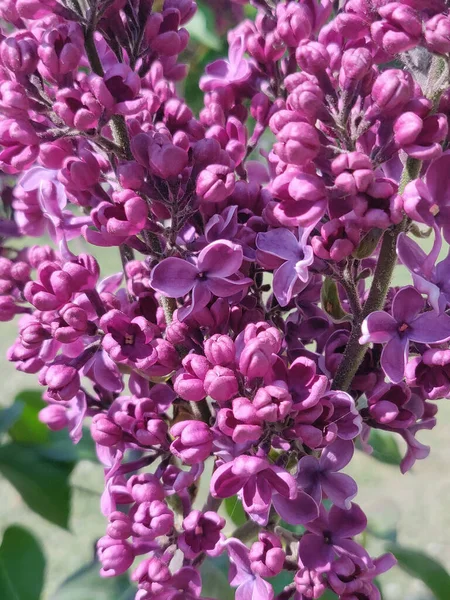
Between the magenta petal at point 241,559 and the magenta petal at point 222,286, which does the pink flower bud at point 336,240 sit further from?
the magenta petal at point 241,559

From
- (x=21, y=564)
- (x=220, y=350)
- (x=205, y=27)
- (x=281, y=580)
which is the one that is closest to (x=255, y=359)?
(x=220, y=350)

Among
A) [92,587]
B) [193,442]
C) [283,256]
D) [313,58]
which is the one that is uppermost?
[313,58]

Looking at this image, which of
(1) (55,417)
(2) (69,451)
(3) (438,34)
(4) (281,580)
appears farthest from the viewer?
(2) (69,451)

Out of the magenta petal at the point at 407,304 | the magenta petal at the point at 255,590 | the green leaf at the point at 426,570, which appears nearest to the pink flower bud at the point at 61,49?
the magenta petal at the point at 407,304

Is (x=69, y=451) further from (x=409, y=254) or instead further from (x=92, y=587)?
(x=409, y=254)

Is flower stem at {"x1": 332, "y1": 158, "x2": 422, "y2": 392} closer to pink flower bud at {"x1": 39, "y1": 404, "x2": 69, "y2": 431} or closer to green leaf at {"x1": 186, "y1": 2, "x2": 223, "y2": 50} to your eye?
pink flower bud at {"x1": 39, "y1": 404, "x2": 69, "y2": 431}

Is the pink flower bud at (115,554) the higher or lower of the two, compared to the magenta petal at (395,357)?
lower

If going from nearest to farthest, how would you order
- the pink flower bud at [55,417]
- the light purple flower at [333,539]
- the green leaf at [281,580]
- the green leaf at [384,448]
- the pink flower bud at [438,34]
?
the pink flower bud at [438,34] < the light purple flower at [333,539] < the pink flower bud at [55,417] < the green leaf at [281,580] < the green leaf at [384,448]
